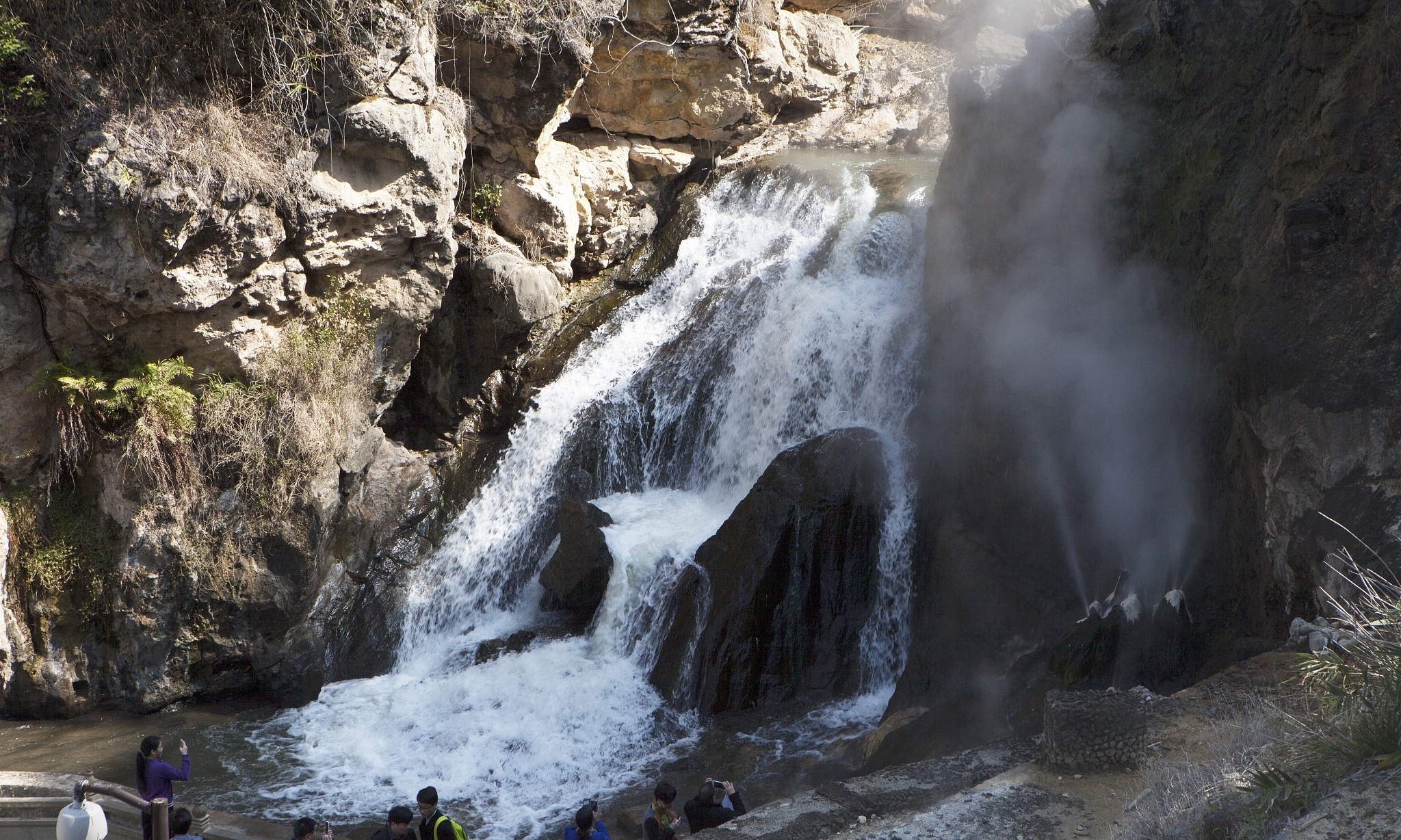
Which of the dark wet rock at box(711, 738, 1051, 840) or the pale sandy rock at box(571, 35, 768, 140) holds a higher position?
the pale sandy rock at box(571, 35, 768, 140)

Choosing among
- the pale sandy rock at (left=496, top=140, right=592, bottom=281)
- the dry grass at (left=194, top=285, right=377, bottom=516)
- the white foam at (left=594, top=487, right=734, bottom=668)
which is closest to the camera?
the white foam at (left=594, top=487, right=734, bottom=668)

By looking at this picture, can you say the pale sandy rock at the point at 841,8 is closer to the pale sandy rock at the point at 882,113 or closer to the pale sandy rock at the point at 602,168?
the pale sandy rock at the point at 882,113

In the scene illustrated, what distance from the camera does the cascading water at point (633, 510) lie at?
7996mm

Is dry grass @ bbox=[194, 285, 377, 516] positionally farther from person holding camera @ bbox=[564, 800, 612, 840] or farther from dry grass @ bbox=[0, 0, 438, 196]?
person holding camera @ bbox=[564, 800, 612, 840]

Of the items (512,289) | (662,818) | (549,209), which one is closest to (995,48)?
(549,209)

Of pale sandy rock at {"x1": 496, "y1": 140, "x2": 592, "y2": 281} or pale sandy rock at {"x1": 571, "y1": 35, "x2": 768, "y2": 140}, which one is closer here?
pale sandy rock at {"x1": 496, "y1": 140, "x2": 592, "y2": 281}

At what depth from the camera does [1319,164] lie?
610 centimetres

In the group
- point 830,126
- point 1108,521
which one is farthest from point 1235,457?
point 830,126

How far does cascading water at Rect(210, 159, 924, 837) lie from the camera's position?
26.2 ft

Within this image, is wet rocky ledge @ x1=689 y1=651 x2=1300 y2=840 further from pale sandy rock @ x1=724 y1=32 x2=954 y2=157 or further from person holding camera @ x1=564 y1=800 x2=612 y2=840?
pale sandy rock @ x1=724 y1=32 x2=954 y2=157

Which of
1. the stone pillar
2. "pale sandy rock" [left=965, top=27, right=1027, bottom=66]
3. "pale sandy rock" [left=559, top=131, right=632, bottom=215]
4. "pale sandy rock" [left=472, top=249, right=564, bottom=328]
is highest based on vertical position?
"pale sandy rock" [left=965, top=27, right=1027, bottom=66]

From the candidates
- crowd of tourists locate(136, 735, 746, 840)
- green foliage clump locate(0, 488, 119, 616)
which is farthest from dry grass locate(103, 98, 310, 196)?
crowd of tourists locate(136, 735, 746, 840)

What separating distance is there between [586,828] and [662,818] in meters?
0.45

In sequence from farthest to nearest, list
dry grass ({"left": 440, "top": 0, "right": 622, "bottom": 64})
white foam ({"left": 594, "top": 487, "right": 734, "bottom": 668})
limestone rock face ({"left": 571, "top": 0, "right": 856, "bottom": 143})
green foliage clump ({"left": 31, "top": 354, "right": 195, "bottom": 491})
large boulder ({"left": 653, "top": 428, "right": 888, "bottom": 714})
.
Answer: limestone rock face ({"left": 571, "top": 0, "right": 856, "bottom": 143}), dry grass ({"left": 440, "top": 0, "right": 622, "bottom": 64}), green foliage clump ({"left": 31, "top": 354, "right": 195, "bottom": 491}), white foam ({"left": 594, "top": 487, "right": 734, "bottom": 668}), large boulder ({"left": 653, "top": 428, "right": 888, "bottom": 714})
